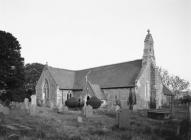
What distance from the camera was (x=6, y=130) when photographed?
8414 mm

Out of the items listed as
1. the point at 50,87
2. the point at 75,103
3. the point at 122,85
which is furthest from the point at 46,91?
the point at 122,85

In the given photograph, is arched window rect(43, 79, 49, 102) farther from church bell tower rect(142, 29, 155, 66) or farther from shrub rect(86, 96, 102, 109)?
church bell tower rect(142, 29, 155, 66)

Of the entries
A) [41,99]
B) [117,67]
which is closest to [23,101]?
[41,99]

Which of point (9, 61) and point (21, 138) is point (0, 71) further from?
point (21, 138)

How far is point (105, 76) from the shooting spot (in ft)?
111

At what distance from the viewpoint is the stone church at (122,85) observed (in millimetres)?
28219

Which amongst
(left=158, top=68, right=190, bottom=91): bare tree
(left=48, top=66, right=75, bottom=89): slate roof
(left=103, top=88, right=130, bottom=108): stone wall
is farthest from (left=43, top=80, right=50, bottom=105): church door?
(left=158, top=68, right=190, bottom=91): bare tree

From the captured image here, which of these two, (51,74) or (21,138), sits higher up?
(51,74)

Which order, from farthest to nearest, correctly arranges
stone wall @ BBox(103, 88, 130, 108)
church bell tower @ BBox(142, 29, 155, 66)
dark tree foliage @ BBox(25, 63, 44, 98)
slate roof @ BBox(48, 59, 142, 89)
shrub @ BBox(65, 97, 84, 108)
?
1. dark tree foliage @ BBox(25, 63, 44, 98)
2. slate roof @ BBox(48, 59, 142, 89)
3. church bell tower @ BBox(142, 29, 155, 66)
4. shrub @ BBox(65, 97, 84, 108)
5. stone wall @ BBox(103, 88, 130, 108)

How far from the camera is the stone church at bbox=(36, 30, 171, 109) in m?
28.2

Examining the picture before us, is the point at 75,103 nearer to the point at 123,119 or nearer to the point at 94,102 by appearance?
the point at 94,102

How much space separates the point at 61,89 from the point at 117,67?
36.2 ft

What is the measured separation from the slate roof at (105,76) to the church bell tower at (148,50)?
5.62 feet

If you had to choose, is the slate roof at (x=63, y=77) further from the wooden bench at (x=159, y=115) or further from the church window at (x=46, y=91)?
the wooden bench at (x=159, y=115)
